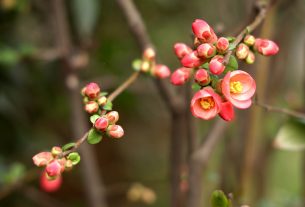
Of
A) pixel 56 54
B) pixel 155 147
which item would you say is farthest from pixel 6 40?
pixel 155 147

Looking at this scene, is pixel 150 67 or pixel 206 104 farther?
pixel 150 67

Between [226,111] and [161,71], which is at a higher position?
[161,71]

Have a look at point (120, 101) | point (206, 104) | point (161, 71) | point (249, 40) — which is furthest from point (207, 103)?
point (120, 101)

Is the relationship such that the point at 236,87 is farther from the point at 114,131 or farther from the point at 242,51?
the point at 114,131

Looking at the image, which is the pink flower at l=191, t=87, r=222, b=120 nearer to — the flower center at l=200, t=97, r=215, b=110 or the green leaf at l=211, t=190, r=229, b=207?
the flower center at l=200, t=97, r=215, b=110

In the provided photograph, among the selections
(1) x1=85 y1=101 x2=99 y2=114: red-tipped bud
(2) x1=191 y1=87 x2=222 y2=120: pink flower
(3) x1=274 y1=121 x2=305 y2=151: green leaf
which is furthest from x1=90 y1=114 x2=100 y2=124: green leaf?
(3) x1=274 y1=121 x2=305 y2=151: green leaf

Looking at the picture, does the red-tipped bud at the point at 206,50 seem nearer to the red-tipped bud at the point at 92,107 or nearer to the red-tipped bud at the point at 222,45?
the red-tipped bud at the point at 222,45

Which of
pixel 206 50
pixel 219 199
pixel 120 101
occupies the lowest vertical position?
pixel 219 199

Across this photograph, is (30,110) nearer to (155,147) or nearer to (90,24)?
(90,24)
